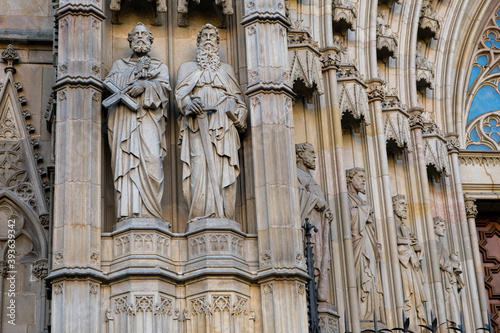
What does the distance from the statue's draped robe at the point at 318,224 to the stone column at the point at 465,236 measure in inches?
149

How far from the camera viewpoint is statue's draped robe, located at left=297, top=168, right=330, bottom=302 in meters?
13.2

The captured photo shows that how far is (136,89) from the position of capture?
12125 millimetres

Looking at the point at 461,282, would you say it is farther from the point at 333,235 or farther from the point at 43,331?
the point at 43,331

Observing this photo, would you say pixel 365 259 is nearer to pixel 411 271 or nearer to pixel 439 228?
pixel 411 271

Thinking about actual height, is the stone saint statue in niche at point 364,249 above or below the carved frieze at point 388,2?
below

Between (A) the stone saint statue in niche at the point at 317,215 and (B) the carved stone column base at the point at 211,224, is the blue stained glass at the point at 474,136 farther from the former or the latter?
(B) the carved stone column base at the point at 211,224

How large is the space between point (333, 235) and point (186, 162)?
8.65 ft

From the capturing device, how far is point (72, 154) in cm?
1176

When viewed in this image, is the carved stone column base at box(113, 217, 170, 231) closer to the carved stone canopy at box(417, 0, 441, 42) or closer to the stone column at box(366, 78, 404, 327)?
the stone column at box(366, 78, 404, 327)

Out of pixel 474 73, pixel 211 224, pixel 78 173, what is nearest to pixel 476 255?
pixel 474 73

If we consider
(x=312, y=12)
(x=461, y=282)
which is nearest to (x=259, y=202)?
(x=312, y=12)

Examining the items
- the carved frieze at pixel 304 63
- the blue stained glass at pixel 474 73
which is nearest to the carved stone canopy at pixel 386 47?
the carved frieze at pixel 304 63

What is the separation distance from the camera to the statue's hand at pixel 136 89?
1212 cm

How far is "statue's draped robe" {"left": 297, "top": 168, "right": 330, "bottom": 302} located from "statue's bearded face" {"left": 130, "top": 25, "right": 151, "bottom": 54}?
8.28 feet
